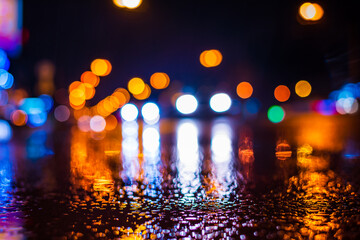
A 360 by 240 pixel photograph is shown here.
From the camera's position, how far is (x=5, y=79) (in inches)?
2003

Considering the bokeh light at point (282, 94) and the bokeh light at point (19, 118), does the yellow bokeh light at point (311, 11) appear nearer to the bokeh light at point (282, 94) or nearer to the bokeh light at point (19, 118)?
the bokeh light at point (282, 94)

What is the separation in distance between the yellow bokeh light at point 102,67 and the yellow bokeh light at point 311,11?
4093 cm

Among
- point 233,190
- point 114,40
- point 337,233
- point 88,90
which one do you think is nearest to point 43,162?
point 233,190

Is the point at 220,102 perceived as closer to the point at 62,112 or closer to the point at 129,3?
the point at 62,112

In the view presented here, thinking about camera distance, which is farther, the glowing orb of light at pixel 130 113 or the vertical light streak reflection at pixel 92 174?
the glowing orb of light at pixel 130 113

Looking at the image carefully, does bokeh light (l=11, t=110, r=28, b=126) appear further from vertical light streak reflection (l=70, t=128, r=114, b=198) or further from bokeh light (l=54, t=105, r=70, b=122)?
vertical light streak reflection (l=70, t=128, r=114, b=198)

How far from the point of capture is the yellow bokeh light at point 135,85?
6818 centimetres

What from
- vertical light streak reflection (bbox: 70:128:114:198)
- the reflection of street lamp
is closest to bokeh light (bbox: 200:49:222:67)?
the reflection of street lamp

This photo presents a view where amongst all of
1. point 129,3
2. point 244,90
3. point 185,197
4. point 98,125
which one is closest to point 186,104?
point 244,90

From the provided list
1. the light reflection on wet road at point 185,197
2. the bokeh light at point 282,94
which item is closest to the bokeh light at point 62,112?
the bokeh light at point 282,94

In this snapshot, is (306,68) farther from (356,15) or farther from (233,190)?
(233,190)

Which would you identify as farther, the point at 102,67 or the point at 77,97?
the point at 77,97

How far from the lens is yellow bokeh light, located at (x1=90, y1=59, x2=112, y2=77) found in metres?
57.3

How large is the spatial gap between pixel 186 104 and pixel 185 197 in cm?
3808
